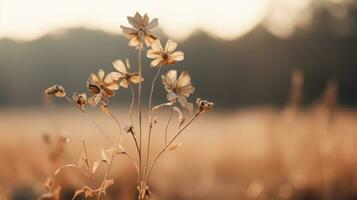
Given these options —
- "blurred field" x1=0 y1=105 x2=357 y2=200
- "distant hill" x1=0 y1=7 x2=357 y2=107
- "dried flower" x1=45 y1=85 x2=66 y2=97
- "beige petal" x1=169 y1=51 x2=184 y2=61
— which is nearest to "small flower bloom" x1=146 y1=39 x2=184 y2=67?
"beige petal" x1=169 y1=51 x2=184 y2=61

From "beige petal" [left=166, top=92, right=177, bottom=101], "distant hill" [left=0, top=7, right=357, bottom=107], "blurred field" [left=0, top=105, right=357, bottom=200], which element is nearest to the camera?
"beige petal" [left=166, top=92, right=177, bottom=101]

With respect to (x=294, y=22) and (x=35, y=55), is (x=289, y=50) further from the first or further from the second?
(x=35, y=55)

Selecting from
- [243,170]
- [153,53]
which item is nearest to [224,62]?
[243,170]

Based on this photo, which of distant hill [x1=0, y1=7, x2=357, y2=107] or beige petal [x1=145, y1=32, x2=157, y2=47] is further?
distant hill [x1=0, y1=7, x2=357, y2=107]

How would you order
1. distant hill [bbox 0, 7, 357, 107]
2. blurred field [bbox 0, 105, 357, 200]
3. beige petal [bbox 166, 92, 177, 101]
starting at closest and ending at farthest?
beige petal [bbox 166, 92, 177, 101]
blurred field [bbox 0, 105, 357, 200]
distant hill [bbox 0, 7, 357, 107]

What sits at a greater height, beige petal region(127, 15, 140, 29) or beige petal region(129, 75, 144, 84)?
beige petal region(127, 15, 140, 29)

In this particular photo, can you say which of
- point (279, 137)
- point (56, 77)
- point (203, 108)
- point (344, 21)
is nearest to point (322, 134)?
point (279, 137)

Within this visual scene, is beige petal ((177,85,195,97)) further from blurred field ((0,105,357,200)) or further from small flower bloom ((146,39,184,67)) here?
blurred field ((0,105,357,200))

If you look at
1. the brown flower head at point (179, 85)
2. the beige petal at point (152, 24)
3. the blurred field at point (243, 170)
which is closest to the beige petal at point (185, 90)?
the brown flower head at point (179, 85)

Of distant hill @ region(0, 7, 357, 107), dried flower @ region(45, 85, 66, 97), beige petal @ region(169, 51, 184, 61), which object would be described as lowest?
distant hill @ region(0, 7, 357, 107)
